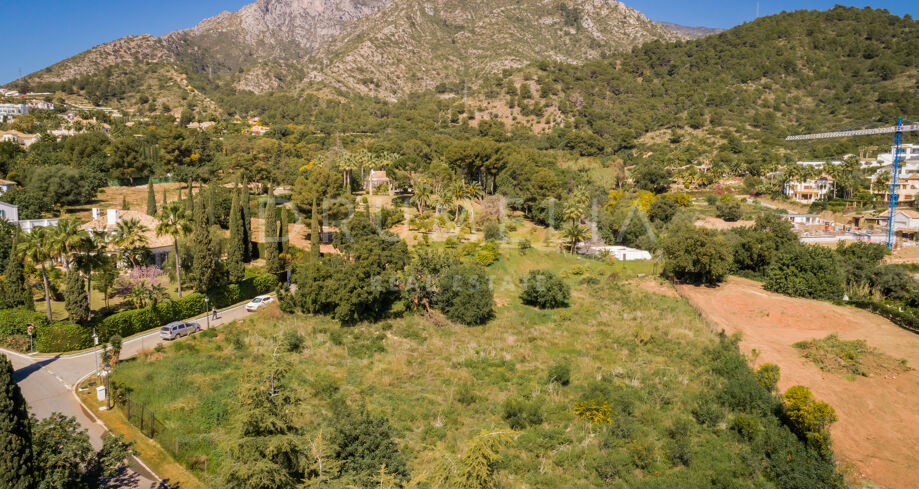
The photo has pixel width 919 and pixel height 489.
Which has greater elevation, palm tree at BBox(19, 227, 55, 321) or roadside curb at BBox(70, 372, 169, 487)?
palm tree at BBox(19, 227, 55, 321)

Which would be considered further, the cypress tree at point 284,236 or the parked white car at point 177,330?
the cypress tree at point 284,236

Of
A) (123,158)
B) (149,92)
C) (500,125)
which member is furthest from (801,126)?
(149,92)

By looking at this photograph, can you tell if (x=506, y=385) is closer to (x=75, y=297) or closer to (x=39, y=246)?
(x=75, y=297)

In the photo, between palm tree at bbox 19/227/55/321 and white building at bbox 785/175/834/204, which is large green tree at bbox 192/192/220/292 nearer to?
palm tree at bbox 19/227/55/321

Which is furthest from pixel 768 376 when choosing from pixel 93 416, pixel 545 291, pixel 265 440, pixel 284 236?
pixel 284 236

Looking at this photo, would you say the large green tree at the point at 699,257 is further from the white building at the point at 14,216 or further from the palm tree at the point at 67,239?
the white building at the point at 14,216

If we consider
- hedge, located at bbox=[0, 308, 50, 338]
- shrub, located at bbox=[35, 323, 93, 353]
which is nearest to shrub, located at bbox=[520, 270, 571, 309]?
shrub, located at bbox=[35, 323, 93, 353]

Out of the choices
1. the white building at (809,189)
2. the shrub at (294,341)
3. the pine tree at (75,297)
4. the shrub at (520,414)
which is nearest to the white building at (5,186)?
the pine tree at (75,297)
